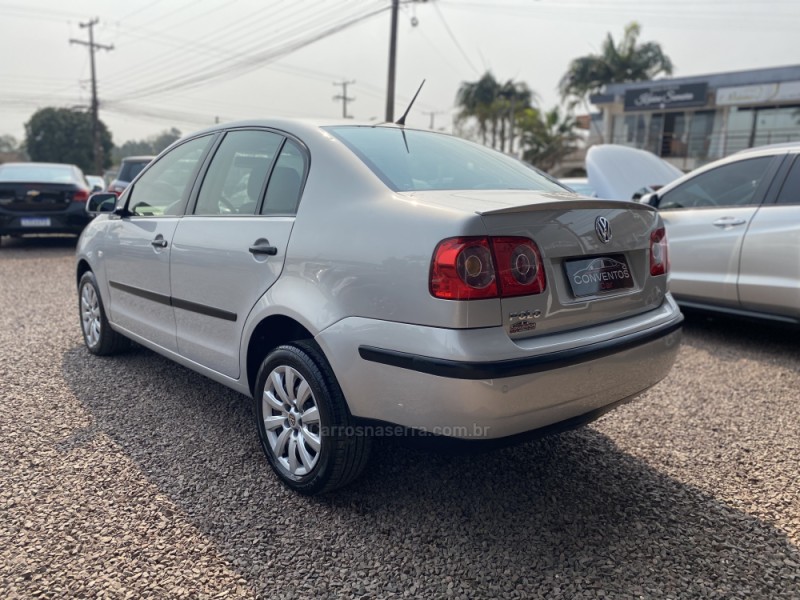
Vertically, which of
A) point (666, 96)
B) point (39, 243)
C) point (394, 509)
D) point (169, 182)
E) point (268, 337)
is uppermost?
point (666, 96)

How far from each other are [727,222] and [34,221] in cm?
968

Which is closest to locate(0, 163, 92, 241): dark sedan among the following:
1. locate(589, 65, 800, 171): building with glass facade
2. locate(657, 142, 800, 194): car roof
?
Result: locate(657, 142, 800, 194): car roof

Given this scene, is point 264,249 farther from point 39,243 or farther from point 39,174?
point 39,243

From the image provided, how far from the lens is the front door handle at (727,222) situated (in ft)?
16.5

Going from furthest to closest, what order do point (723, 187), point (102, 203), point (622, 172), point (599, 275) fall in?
point (622, 172), point (723, 187), point (102, 203), point (599, 275)

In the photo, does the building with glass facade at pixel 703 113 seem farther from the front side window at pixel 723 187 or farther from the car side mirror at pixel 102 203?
the car side mirror at pixel 102 203

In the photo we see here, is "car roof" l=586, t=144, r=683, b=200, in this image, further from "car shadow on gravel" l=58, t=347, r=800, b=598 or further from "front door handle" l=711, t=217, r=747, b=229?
"car shadow on gravel" l=58, t=347, r=800, b=598

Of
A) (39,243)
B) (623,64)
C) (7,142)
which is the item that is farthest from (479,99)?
(7,142)

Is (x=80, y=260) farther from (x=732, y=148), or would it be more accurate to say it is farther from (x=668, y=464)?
(x=732, y=148)

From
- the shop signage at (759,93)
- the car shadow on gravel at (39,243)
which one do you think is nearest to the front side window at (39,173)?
the car shadow on gravel at (39,243)

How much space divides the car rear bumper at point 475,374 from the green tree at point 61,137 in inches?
2459

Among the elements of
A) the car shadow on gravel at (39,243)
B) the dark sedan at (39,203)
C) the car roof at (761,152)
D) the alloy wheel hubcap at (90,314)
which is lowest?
the car shadow on gravel at (39,243)

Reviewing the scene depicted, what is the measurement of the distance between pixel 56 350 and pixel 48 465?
2.10 meters

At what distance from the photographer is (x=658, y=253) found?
2812 mm
